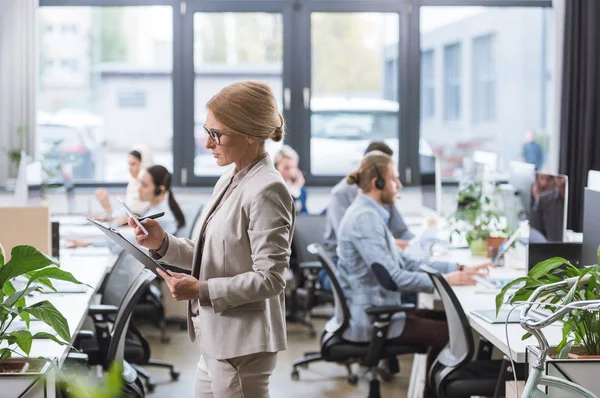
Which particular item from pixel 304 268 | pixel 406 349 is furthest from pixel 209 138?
pixel 304 268

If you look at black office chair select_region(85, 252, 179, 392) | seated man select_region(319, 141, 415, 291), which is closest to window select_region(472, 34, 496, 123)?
seated man select_region(319, 141, 415, 291)

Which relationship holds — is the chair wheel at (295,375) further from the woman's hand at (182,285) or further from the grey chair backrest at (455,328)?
the woman's hand at (182,285)

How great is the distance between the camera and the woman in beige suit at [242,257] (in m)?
2.37

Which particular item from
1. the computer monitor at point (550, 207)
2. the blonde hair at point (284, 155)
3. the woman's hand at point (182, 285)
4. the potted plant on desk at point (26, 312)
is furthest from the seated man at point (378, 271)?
the blonde hair at point (284, 155)

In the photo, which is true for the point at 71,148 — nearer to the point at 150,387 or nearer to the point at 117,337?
the point at 150,387

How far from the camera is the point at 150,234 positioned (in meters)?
2.52

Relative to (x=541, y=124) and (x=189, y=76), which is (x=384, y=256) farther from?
(x=541, y=124)

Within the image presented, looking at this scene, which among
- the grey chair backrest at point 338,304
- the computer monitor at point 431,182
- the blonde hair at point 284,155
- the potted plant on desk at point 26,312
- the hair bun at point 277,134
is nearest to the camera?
the potted plant on desk at point 26,312

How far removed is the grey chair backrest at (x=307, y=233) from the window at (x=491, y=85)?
→ 2.01 metres

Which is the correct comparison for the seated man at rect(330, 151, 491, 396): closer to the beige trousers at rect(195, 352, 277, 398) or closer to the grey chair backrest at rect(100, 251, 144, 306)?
the grey chair backrest at rect(100, 251, 144, 306)

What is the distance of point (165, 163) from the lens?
7969 mm

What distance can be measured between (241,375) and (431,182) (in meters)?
4.14

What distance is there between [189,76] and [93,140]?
1000 millimetres

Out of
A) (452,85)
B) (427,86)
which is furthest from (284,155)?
(452,85)
